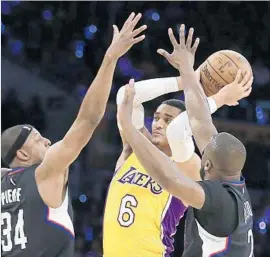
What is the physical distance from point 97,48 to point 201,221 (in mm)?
6549

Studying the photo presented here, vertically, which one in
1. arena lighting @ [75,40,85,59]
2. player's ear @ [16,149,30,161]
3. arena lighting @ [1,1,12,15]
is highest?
arena lighting @ [1,1,12,15]

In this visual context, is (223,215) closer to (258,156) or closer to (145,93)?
(145,93)

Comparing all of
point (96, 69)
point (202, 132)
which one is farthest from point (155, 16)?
point (202, 132)

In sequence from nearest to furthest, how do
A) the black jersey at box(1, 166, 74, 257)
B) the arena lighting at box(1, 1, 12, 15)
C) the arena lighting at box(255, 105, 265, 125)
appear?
the black jersey at box(1, 166, 74, 257) < the arena lighting at box(255, 105, 265, 125) < the arena lighting at box(1, 1, 12, 15)

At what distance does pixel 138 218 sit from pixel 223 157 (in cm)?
110

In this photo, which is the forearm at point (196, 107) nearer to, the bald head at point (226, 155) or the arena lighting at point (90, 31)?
the bald head at point (226, 155)

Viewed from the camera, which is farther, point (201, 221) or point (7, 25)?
point (7, 25)

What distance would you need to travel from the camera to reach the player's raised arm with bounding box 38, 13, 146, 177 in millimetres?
3441

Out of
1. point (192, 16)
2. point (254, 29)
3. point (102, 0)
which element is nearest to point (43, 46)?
point (102, 0)

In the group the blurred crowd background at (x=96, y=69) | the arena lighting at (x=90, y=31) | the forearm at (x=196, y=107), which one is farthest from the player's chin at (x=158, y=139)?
the arena lighting at (x=90, y=31)

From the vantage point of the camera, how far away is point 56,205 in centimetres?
355

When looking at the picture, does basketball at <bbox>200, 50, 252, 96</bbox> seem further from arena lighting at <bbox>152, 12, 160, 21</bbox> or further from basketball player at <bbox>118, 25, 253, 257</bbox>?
arena lighting at <bbox>152, 12, 160, 21</bbox>

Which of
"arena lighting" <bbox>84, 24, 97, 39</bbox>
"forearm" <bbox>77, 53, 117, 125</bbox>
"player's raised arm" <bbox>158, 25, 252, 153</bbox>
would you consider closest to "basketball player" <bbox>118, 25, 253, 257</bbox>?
"forearm" <bbox>77, 53, 117, 125</bbox>

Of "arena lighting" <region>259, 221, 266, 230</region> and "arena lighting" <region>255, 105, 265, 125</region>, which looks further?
"arena lighting" <region>255, 105, 265, 125</region>
